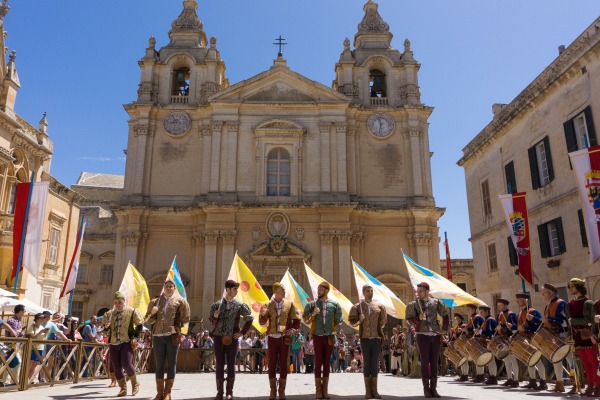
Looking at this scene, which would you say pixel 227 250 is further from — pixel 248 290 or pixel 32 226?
pixel 248 290

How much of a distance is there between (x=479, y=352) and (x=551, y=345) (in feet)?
7.04

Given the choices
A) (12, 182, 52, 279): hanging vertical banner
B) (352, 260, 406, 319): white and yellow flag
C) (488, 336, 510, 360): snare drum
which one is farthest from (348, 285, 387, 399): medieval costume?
(12, 182, 52, 279): hanging vertical banner

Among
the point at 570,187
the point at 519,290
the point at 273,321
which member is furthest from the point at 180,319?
the point at 519,290

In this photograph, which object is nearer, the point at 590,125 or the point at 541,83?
the point at 590,125

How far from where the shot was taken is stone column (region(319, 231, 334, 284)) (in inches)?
931

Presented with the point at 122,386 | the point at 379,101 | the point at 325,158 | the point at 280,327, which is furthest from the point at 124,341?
the point at 379,101

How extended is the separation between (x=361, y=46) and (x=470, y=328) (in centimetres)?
2192

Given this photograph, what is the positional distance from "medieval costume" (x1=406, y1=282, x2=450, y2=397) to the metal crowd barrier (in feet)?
23.6

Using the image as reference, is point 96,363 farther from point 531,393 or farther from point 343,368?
point 531,393

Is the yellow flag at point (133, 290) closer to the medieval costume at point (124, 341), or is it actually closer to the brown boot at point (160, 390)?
the medieval costume at point (124, 341)

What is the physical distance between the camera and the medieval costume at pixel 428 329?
786 cm

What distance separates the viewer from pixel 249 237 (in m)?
24.4

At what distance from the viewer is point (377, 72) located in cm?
2867

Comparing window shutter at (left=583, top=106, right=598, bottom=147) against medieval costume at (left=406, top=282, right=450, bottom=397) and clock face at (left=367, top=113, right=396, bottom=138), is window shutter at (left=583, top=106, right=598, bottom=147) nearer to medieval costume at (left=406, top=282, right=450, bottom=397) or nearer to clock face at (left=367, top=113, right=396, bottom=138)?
medieval costume at (left=406, top=282, right=450, bottom=397)
